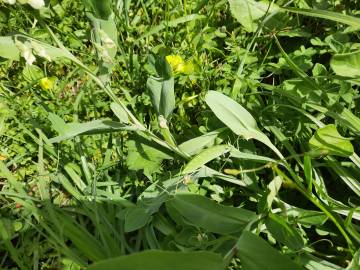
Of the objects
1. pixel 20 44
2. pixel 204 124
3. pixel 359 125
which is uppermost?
pixel 20 44

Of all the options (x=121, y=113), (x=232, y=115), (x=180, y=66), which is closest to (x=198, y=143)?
(x=232, y=115)

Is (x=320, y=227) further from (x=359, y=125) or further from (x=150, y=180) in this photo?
(x=150, y=180)

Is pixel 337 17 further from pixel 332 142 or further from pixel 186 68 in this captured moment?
pixel 186 68

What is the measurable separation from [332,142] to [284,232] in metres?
0.27

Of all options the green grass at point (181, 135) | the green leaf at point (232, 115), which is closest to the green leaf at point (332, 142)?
the green grass at point (181, 135)

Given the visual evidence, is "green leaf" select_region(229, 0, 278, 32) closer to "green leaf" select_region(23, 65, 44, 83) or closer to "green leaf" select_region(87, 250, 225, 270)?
"green leaf" select_region(23, 65, 44, 83)

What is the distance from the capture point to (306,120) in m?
1.45

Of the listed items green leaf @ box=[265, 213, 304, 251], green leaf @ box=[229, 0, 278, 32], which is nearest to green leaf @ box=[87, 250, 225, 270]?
green leaf @ box=[265, 213, 304, 251]

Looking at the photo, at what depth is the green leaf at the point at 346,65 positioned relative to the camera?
1.23 metres

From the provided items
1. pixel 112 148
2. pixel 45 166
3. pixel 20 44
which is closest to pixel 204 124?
pixel 112 148

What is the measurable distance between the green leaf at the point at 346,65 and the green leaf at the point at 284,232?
0.45 meters

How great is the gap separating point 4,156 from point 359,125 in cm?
122

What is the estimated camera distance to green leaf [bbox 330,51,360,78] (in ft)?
4.02

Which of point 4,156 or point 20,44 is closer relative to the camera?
point 20,44
